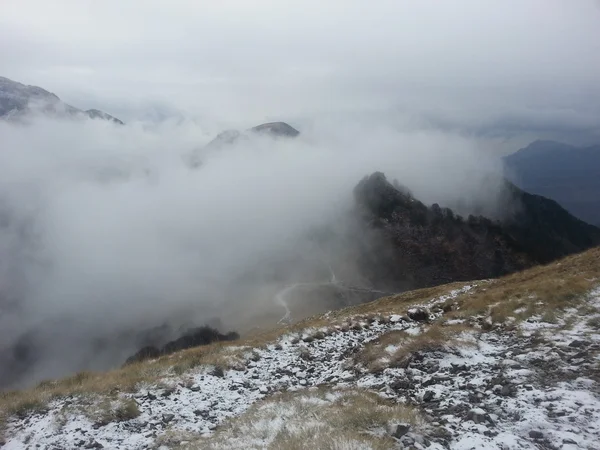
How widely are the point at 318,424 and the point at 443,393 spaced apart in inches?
162

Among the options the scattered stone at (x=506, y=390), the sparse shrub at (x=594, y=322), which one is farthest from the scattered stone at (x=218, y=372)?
the sparse shrub at (x=594, y=322)

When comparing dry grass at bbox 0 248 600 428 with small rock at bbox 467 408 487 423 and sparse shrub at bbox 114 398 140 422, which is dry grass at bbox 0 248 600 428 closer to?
sparse shrub at bbox 114 398 140 422

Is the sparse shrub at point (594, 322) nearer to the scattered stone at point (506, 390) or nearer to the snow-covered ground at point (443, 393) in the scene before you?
the snow-covered ground at point (443, 393)

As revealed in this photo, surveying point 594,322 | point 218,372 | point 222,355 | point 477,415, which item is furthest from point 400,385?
point 222,355

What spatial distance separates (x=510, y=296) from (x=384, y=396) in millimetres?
14282

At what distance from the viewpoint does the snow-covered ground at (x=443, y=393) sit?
953 cm

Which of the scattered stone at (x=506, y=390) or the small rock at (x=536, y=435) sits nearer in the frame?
the small rock at (x=536, y=435)

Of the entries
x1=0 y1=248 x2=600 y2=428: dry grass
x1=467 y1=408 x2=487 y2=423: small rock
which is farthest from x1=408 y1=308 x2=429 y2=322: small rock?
x1=467 y1=408 x2=487 y2=423: small rock

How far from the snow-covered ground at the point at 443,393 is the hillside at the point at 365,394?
4 centimetres

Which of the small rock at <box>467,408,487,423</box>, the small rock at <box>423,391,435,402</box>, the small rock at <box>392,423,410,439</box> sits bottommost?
the small rock at <box>423,391,435,402</box>

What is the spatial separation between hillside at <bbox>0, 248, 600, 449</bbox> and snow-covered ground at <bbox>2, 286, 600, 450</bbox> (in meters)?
0.04

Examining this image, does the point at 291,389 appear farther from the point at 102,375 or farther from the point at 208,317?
the point at 208,317

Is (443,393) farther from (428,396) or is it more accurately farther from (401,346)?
(401,346)

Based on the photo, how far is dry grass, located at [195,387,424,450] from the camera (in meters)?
9.50
